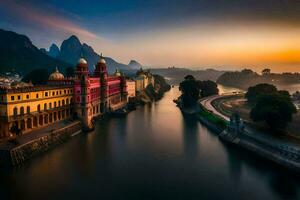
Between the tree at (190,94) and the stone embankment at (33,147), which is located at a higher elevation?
the tree at (190,94)

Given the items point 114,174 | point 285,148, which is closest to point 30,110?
point 114,174

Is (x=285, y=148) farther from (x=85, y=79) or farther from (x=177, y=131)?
(x=85, y=79)

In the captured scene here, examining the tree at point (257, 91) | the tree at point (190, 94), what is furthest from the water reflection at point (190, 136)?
the tree at point (257, 91)

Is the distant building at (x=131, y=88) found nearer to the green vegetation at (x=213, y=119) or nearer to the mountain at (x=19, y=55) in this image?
the green vegetation at (x=213, y=119)

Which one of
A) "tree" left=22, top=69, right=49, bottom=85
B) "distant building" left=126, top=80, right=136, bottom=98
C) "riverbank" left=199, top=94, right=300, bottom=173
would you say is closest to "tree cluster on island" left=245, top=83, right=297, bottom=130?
"riverbank" left=199, top=94, right=300, bottom=173

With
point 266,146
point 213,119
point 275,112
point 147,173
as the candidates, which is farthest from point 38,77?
point 266,146

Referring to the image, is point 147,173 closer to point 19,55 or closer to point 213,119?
point 213,119

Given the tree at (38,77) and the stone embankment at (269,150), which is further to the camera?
the tree at (38,77)
